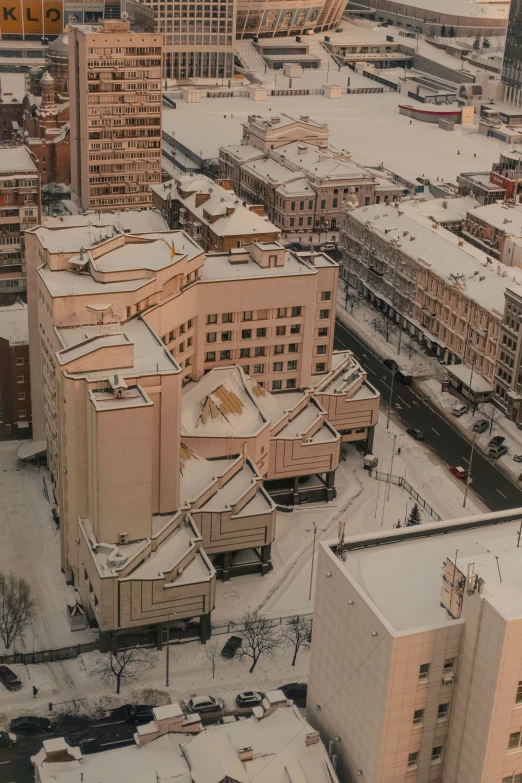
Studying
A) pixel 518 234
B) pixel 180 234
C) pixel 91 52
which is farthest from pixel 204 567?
pixel 91 52

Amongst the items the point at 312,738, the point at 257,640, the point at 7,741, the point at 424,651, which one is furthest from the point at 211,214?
the point at 424,651

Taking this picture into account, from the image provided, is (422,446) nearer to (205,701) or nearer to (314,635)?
(205,701)

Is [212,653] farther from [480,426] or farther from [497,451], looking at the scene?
[480,426]

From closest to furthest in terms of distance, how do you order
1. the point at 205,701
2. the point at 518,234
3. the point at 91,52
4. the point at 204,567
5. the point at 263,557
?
the point at 205,701, the point at 204,567, the point at 263,557, the point at 518,234, the point at 91,52

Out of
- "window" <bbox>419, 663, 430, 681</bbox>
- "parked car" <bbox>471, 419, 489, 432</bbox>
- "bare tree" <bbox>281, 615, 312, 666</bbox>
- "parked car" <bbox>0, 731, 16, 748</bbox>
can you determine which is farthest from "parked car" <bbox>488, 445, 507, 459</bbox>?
"window" <bbox>419, 663, 430, 681</bbox>

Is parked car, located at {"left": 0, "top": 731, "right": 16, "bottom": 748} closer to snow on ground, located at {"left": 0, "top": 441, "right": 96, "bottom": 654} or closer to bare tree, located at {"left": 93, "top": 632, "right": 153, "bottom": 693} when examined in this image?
Answer: bare tree, located at {"left": 93, "top": 632, "right": 153, "bottom": 693}

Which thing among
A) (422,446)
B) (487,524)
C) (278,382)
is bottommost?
(422,446)
